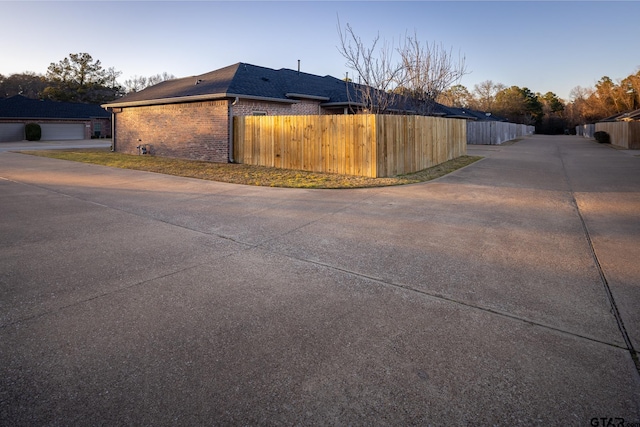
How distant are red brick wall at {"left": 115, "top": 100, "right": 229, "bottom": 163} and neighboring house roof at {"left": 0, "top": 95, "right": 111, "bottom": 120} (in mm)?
21462

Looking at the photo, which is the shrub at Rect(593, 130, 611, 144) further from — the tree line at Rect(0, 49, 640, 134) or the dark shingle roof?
the dark shingle roof

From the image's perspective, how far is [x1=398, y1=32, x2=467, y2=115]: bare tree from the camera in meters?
18.1

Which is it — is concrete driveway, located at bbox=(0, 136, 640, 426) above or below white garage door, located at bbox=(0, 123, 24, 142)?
below

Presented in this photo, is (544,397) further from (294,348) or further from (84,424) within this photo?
(84,424)

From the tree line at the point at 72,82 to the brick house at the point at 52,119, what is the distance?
12.5 meters

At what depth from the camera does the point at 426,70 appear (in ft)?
61.6

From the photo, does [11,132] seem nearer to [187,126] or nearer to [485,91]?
[187,126]

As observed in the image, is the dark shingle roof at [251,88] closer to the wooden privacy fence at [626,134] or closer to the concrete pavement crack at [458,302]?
the concrete pavement crack at [458,302]

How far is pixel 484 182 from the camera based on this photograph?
11094 mm

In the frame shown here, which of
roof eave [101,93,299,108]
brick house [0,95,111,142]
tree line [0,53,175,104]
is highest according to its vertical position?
tree line [0,53,175,104]

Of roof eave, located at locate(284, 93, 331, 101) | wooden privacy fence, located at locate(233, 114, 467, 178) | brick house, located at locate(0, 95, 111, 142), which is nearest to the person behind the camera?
wooden privacy fence, located at locate(233, 114, 467, 178)

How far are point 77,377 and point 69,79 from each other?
63261 millimetres

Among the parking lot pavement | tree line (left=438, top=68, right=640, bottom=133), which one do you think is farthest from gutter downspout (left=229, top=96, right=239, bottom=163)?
tree line (left=438, top=68, right=640, bottom=133)

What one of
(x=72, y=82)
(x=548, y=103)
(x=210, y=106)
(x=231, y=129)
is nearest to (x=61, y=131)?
(x=72, y=82)
